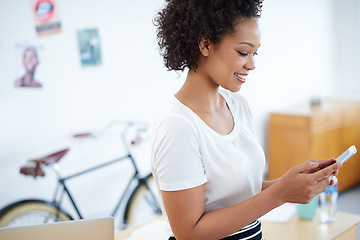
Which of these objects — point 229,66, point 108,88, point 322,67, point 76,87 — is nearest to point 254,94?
point 322,67

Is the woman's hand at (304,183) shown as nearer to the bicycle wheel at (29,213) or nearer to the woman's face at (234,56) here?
the woman's face at (234,56)

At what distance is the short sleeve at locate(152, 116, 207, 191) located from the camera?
1.07 m

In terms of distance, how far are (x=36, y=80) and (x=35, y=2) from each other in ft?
1.59

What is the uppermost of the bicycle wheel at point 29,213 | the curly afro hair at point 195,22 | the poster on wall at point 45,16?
the poster on wall at point 45,16

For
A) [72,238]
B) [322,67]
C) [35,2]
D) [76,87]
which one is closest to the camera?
[72,238]

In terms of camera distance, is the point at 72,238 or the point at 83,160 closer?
the point at 72,238

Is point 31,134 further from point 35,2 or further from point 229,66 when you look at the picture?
point 229,66

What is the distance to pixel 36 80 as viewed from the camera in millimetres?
2711

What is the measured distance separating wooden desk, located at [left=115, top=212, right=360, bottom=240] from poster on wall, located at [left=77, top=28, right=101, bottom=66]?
1.47 meters

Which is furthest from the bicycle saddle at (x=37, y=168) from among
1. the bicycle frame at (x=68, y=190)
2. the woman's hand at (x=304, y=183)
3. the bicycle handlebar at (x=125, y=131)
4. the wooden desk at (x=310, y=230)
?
the woman's hand at (x=304, y=183)

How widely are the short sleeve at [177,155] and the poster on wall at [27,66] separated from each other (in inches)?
70.6

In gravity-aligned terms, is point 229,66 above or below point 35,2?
below

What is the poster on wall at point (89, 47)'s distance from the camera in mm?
2922

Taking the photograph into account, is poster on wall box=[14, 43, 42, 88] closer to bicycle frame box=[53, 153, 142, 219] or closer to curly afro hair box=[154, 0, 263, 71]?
bicycle frame box=[53, 153, 142, 219]
